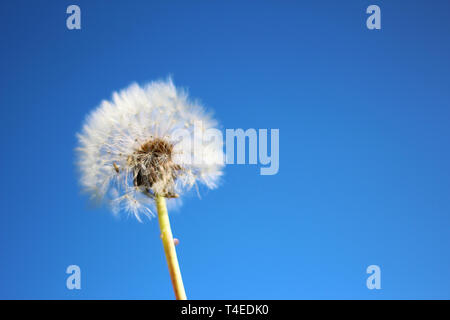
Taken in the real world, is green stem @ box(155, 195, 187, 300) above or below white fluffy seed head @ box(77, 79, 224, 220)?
below

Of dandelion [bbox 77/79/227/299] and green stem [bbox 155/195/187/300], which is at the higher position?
dandelion [bbox 77/79/227/299]

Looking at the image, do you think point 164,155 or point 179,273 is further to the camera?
point 164,155

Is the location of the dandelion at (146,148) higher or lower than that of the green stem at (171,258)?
higher

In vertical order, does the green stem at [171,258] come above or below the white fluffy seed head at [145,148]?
below
